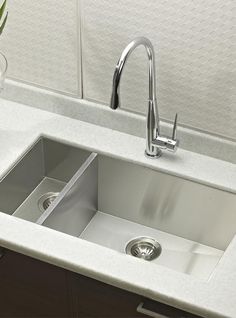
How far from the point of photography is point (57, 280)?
1571mm

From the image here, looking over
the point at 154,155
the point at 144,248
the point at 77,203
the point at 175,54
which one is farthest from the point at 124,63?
the point at 144,248

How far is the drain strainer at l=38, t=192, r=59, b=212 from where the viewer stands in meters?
1.87

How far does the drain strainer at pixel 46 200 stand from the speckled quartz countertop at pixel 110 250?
0.54ft

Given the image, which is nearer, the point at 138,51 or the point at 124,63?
the point at 124,63

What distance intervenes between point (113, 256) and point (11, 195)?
0.44 meters

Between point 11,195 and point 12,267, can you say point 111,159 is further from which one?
point 12,267

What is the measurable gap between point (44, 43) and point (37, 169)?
14.5 inches

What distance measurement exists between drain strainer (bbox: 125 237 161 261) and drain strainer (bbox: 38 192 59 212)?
26cm

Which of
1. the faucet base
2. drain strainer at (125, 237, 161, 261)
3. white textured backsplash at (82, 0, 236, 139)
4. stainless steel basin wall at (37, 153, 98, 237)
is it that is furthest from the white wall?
drain strainer at (125, 237, 161, 261)

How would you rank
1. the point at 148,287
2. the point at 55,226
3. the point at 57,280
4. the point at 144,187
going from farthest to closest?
1. the point at 144,187
2. the point at 55,226
3. the point at 57,280
4. the point at 148,287

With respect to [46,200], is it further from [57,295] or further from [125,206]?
[57,295]

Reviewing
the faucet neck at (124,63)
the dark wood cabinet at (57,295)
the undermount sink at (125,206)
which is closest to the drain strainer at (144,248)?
the undermount sink at (125,206)

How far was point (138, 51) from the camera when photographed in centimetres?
172

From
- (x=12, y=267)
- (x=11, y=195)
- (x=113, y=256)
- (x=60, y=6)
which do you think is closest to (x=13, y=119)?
(x=11, y=195)
